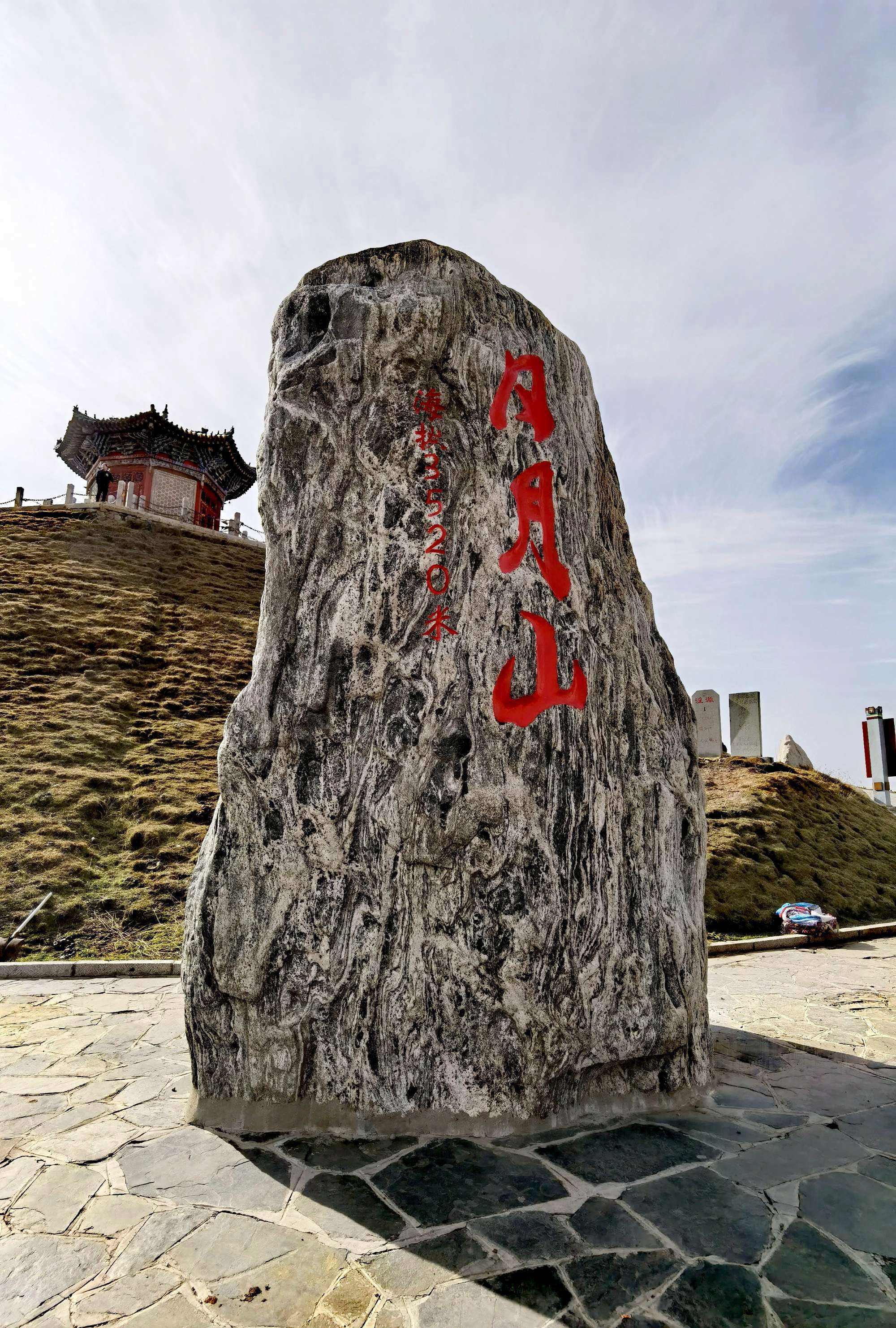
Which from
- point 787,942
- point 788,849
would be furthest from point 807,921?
Answer: point 788,849

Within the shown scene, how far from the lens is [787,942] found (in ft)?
28.7

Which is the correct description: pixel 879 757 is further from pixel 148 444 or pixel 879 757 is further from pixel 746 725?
pixel 148 444

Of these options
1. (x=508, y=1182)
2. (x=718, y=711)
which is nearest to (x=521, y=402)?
(x=508, y=1182)

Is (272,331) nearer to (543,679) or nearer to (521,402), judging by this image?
(521,402)

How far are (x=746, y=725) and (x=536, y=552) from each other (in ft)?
42.1

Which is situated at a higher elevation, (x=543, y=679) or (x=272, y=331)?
(x=272, y=331)

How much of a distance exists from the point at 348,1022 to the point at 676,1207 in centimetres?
156

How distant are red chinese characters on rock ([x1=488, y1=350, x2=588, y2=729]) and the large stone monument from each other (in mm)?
16

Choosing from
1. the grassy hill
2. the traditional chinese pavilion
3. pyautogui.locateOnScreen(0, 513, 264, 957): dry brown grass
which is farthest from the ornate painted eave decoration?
the grassy hill

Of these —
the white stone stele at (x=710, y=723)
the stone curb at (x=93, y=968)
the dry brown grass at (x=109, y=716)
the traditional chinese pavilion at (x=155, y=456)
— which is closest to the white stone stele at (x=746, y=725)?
the white stone stele at (x=710, y=723)

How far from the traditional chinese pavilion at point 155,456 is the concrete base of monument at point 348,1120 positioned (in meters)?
27.9

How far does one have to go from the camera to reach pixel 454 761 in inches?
143

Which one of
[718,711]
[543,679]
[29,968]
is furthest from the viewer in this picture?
[718,711]

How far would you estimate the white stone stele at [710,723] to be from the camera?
49.9ft
